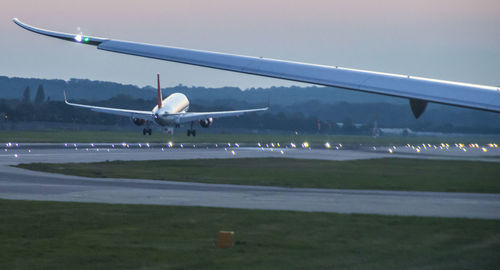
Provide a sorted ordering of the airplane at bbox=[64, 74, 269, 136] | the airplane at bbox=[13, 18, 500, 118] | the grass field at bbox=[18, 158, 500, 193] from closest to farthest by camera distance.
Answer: the airplane at bbox=[13, 18, 500, 118]
the grass field at bbox=[18, 158, 500, 193]
the airplane at bbox=[64, 74, 269, 136]

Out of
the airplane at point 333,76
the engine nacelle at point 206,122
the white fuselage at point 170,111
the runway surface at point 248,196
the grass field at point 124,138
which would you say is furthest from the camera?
the engine nacelle at point 206,122

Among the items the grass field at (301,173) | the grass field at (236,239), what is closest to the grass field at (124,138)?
the grass field at (301,173)

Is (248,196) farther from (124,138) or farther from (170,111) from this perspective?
(124,138)

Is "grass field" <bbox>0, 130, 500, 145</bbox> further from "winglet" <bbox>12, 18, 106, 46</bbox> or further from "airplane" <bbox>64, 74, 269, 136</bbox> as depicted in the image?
"winglet" <bbox>12, 18, 106, 46</bbox>

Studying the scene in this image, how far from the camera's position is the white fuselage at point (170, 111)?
94.3 m

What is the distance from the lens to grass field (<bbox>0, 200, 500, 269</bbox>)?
580 inches

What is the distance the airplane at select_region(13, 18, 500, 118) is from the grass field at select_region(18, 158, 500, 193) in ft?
72.5

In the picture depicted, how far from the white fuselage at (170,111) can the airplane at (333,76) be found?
82.1 meters

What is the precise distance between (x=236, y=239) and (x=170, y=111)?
79.5 metres

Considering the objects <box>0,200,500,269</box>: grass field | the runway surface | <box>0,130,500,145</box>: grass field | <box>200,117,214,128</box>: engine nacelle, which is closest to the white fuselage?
<box>0,130,500,145</box>: grass field

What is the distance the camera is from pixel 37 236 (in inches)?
686

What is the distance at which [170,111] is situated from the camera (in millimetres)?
96188

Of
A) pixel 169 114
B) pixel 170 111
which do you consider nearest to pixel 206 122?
pixel 170 111

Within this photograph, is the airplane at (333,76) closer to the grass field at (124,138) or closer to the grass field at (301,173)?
the grass field at (301,173)
